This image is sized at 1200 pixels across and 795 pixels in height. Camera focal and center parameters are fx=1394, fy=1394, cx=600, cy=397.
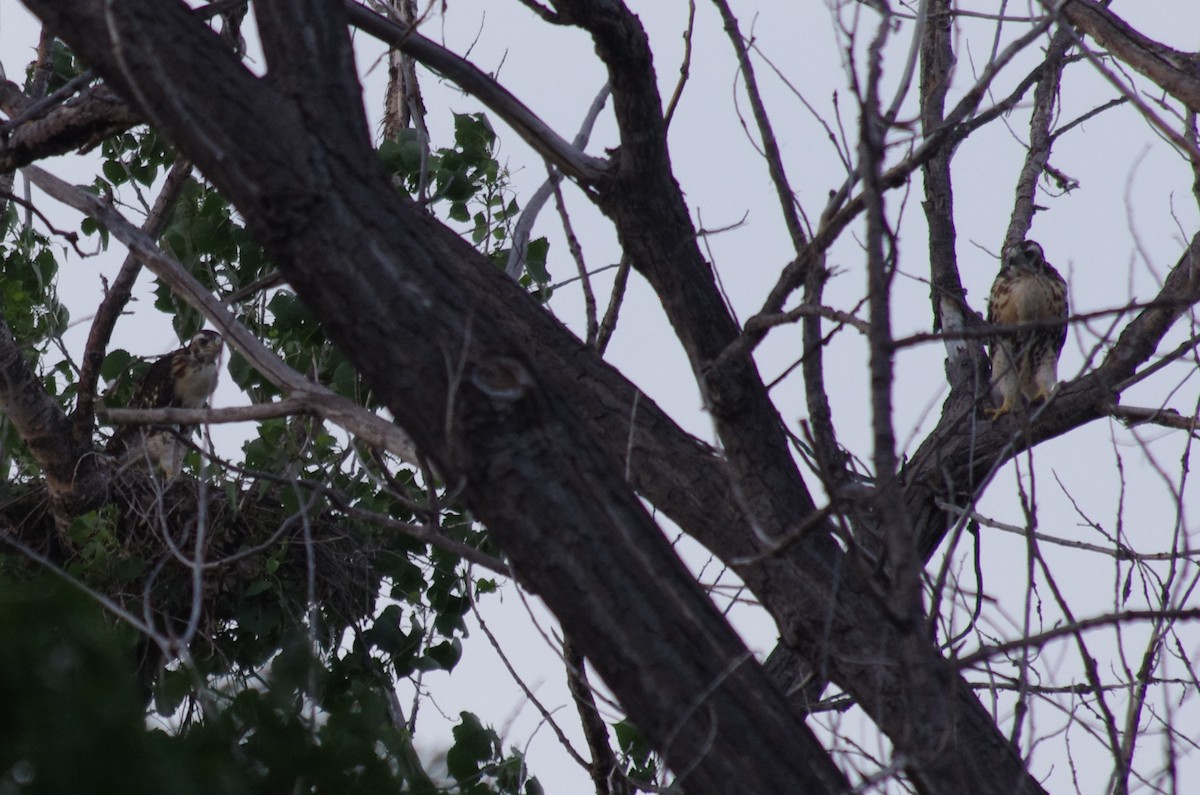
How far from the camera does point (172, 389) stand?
7254 millimetres

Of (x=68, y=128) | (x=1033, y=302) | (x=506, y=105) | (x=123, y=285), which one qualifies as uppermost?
(x=1033, y=302)

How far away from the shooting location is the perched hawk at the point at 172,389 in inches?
251

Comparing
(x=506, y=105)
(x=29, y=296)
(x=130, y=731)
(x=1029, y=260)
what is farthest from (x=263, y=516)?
(x=130, y=731)

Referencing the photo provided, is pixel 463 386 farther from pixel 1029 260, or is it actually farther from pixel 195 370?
pixel 195 370

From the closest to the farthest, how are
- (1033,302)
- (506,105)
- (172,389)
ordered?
(506,105) < (1033,302) < (172,389)

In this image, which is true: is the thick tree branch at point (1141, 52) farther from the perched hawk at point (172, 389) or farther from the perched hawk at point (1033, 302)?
the perched hawk at point (172, 389)

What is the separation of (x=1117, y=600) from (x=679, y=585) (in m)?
1.32

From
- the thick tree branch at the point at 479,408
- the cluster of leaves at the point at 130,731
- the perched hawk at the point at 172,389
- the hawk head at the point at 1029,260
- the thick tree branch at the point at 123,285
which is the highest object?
the hawk head at the point at 1029,260

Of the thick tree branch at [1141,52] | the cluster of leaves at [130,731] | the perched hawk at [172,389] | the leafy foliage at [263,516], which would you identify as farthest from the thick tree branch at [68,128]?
the perched hawk at [172,389]

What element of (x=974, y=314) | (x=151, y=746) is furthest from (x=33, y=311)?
(x=151, y=746)

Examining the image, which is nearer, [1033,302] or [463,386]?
[463,386]

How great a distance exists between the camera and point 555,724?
3.45m

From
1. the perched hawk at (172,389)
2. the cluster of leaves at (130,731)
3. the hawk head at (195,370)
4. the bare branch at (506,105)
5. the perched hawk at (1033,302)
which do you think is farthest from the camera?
the hawk head at (195,370)

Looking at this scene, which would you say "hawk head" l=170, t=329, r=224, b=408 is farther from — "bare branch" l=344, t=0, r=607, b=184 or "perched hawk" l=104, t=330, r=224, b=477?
"bare branch" l=344, t=0, r=607, b=184
